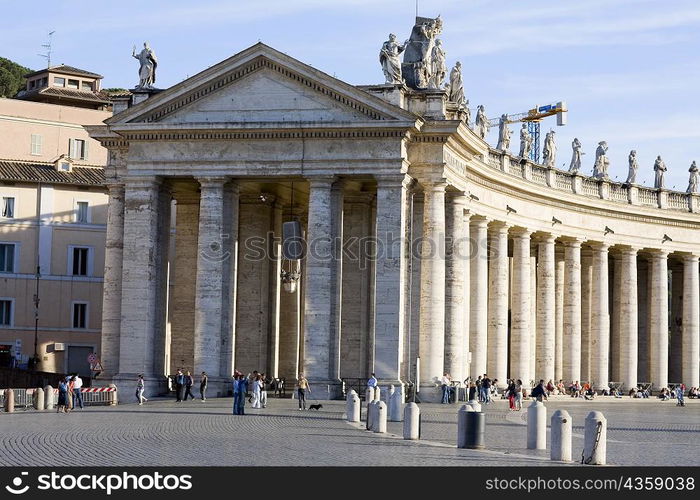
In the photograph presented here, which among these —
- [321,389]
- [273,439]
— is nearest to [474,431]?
[273,439]

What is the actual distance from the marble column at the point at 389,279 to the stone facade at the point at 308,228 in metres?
0.07

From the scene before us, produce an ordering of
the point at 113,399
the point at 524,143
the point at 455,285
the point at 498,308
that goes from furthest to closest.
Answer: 1. the point at 524,143
2. the point at 498,308
3. the point at 455,285
4. the point at 113,399

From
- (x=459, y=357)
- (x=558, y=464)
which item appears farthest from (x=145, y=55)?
(x=558, y=464)

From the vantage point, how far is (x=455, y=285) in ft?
250

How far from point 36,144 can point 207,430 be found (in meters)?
65.4

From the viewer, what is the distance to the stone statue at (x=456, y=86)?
75750 millimetres

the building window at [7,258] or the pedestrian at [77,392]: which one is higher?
the building window at [7,258]

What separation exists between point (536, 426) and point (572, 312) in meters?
54.8

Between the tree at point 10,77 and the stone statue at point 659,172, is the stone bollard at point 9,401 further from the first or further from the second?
the tree at point 10,77

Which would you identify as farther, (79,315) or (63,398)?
(79,315)

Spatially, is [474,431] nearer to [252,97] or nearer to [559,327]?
[252,97]

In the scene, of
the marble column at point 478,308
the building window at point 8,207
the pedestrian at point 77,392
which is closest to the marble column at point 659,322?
the marble column at point 478,308

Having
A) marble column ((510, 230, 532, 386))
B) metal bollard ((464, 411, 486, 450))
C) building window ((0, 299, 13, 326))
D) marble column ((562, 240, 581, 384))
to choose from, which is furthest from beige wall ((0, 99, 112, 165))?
metal bollard ((464, 411, 486, 450))
